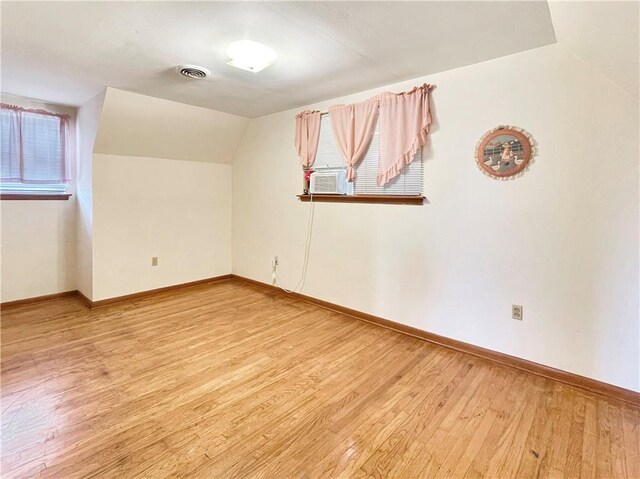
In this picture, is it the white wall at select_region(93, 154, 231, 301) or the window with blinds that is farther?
the white wall at select_region(93, 154, 231, 301)

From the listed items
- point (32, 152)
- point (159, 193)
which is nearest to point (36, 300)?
point (32, 152)

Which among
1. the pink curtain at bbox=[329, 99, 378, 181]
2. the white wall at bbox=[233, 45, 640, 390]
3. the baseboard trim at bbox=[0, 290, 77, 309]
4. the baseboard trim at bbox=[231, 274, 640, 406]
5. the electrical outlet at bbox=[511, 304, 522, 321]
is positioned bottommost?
the baseboard trim at bbox=[231, 274, 640, 406]

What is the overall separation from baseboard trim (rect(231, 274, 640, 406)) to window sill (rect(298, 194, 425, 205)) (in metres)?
1.10

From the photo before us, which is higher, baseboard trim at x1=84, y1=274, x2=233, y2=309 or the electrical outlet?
the electrical outlet

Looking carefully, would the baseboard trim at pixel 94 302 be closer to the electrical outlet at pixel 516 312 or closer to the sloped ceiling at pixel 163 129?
the sloped ceiling at pixel 163 129

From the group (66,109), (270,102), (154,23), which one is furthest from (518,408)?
(66,109)

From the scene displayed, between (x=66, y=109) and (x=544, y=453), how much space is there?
512 centimetres

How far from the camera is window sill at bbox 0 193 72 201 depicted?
134 inches

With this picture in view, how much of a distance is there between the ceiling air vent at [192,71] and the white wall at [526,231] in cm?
127

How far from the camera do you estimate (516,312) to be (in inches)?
95.4


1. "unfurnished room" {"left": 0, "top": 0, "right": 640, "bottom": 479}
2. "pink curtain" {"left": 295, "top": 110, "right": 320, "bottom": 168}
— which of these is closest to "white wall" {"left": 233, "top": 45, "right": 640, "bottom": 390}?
"unfurnished room" {"left": 0, "top": 0, "right": 640, "bottom": 479}

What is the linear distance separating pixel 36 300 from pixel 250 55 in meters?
3.56

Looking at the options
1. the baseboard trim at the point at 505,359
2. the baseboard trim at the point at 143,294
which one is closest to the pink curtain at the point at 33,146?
the baseboard trim at the point at 143,294

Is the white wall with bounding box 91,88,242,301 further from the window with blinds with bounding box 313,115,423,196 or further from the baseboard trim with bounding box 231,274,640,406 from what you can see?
the baseboard trim with bounding box 231,274,640,406
